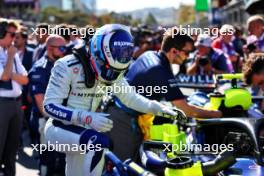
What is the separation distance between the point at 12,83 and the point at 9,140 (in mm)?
608

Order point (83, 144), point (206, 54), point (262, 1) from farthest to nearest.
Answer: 1. point (262, 1)
2. point (206, 54)
3. point (83, 144)

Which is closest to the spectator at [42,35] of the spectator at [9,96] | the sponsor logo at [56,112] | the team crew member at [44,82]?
the team crew member at [44,82]

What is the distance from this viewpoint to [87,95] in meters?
3.54

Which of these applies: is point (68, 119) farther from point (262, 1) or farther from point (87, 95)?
point (262, 1)

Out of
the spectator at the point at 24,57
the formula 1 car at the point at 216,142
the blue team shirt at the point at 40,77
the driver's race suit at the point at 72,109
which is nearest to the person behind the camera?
the formula 1 car at the point at 216,142

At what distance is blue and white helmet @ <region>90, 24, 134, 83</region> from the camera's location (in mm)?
3234

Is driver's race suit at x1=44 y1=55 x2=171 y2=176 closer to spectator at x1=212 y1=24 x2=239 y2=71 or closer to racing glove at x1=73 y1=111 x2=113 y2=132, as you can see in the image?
racing glove at x1=73 y1=111 x2=113 y2=132

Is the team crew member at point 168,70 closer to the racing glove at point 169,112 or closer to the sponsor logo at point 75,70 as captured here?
the racing glove at point 169,112

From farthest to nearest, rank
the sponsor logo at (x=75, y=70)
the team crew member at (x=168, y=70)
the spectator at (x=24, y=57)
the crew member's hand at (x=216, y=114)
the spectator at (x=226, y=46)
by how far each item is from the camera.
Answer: the spectator at (x=226, y=46) → the spectator at (x=24, y=57) → the team crew member at (x=168, y=70) → the crew member's hand at (x=216, y=114) → the sponsor logo at (x=75, y=70)

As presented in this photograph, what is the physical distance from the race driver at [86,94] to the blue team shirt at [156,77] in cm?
103

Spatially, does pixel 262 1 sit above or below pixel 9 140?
above

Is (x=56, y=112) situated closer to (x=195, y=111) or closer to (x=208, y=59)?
(x=195, y=111)

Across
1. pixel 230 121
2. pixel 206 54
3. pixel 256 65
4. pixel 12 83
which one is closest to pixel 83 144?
pixel 230 121

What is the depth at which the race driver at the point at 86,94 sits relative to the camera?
3145 mm
